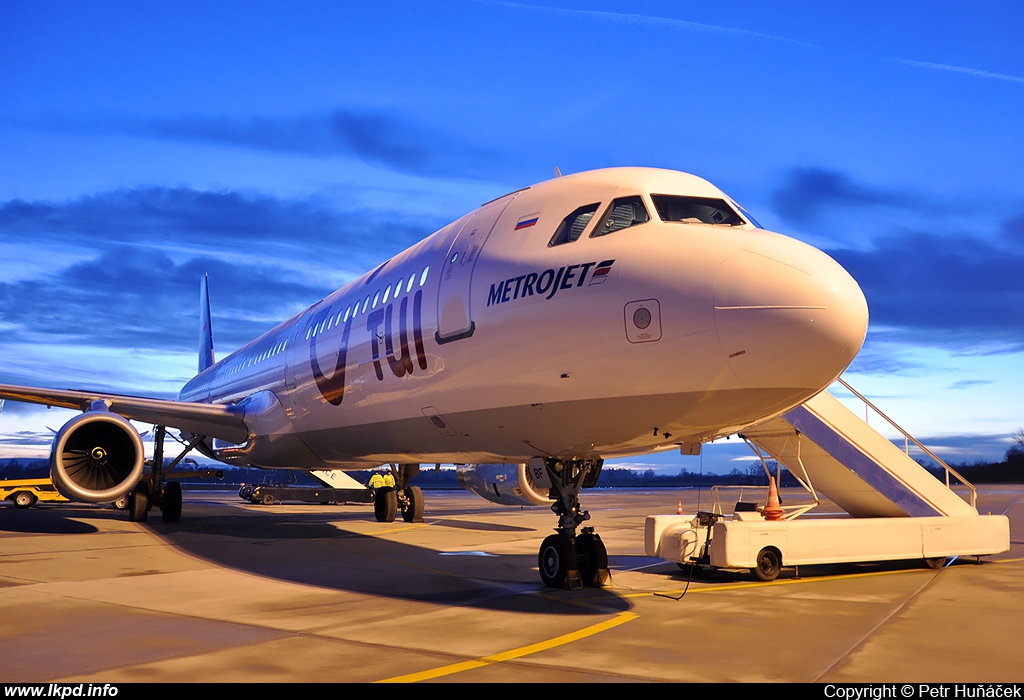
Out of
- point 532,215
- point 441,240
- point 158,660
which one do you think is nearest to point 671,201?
point 532,215

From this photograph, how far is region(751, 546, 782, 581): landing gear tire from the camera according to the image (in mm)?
10797

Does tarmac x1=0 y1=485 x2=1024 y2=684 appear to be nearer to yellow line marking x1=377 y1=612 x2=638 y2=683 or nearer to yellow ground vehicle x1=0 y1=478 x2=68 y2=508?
yellow line marking x1=377 y1=612 x2=638 y2=683

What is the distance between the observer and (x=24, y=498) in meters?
30.4

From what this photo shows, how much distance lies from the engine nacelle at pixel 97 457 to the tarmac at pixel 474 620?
40.3 inches

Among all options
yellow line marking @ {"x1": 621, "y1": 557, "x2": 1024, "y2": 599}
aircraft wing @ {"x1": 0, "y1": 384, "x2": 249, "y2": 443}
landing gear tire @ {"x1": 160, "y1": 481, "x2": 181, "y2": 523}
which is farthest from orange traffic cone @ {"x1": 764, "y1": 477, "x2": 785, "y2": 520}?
landing gear tire @ {"x1": 160, "y1": 481, "x2": 181, "y2": 523}

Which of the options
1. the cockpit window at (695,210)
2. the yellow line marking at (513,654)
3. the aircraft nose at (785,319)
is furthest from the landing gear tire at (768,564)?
the cockpit window at (695,210)

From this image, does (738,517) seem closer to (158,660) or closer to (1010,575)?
(1010,575)

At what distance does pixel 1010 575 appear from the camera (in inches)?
450

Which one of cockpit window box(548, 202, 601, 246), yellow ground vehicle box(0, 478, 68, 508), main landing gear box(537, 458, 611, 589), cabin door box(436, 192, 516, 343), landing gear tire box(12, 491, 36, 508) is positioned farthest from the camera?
yellow ground vehicle box(0, 478, 68, 508)

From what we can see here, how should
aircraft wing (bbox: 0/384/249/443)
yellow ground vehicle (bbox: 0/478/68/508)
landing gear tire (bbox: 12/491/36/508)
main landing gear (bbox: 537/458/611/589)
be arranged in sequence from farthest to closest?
yellow ground vehicle (bbox: 0/478/68/508) → landing gear tire (bbox: 12/491/36/508) → aircraft wing (bbox: 0/384/249/443) → main landing gear (bbox: 537/458/611/589)

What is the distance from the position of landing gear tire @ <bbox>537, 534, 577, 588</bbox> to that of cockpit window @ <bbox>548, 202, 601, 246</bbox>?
3.45 meters

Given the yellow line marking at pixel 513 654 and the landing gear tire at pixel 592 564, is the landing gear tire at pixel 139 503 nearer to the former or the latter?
the landing gear tire at pixel 592 564

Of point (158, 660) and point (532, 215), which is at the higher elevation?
point (532, 215)

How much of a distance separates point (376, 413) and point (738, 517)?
5.17 meters
